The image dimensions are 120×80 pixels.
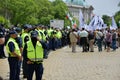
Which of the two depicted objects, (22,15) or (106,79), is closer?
(106,79)

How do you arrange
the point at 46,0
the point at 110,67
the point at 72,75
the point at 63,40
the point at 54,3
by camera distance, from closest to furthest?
the point at 72,75
the point at 110,67
the point at 63,40
the point at 46,0
the point at 54,3

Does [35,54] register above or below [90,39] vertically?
above

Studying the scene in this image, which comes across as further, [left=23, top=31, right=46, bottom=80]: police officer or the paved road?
the paved road

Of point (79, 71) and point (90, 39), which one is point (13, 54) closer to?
point (79, 71)

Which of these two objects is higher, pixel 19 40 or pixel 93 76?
pixel 19 40

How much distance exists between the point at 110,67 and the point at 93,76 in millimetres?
3771

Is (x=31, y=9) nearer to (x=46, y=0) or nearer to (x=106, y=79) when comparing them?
(x=46, y=0)

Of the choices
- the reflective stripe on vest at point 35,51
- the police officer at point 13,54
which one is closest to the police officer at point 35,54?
the reflective stripe on vest at point 35,51

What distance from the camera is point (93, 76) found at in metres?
18.1

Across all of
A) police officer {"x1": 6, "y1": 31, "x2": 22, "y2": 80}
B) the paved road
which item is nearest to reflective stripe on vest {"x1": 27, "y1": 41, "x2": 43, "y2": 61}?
police officer {"x1": 6, "y1": 31, "x2": 22, "y2": 80}

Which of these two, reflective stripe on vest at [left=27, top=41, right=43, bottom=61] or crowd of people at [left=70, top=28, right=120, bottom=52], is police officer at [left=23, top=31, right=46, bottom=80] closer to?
reflective stripe on vest at [left=27, top=41, right=43, bottom=61]

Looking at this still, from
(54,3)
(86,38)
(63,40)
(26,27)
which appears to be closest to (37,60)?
(26,27)

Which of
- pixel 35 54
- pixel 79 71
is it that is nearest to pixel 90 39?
pixel 79 71

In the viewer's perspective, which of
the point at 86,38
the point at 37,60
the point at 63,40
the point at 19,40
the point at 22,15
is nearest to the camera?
the point at 37,60
